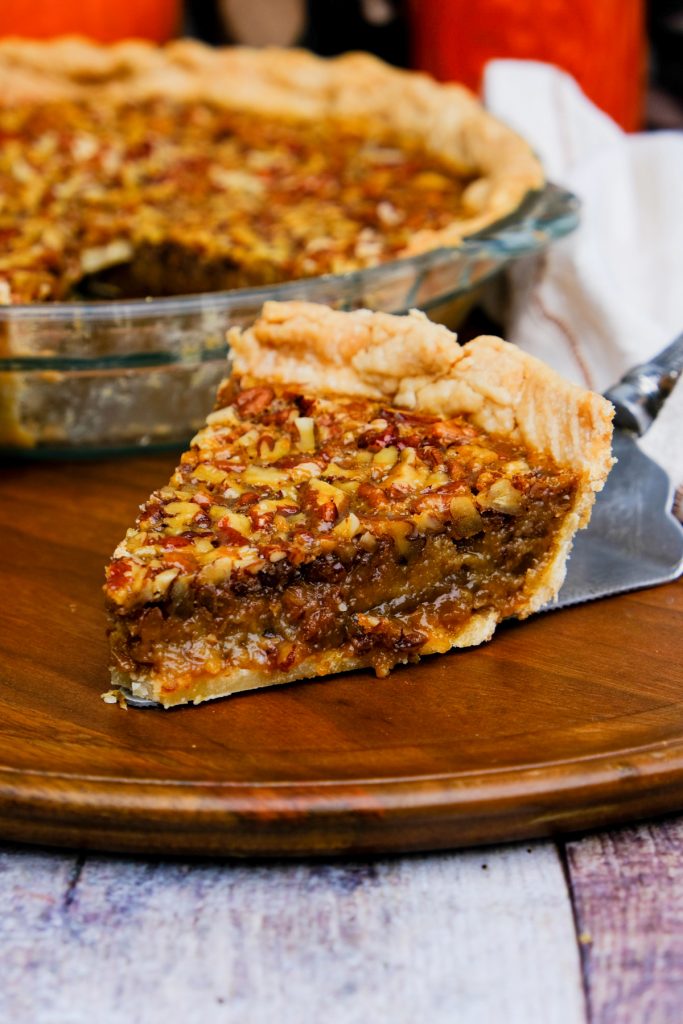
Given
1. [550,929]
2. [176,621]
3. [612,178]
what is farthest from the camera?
[612,178]

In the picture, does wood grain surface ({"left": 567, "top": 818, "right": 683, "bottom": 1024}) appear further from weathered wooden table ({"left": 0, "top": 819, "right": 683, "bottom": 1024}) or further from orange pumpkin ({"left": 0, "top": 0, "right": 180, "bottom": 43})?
orange pumpkin ({"left": 0, "top": 0, "right": 180, "bottom": 43})

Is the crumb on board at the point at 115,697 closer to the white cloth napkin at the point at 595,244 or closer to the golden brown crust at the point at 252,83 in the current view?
the white cloth napkin at the point at 595,244

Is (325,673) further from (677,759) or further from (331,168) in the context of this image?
(331,168)

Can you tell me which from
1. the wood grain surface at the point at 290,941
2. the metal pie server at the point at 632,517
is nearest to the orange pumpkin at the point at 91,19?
the metal pie server at the point at 632,517

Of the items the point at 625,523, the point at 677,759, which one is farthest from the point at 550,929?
the point at 625,523

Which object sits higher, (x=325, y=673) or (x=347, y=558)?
(x=347, y=558)

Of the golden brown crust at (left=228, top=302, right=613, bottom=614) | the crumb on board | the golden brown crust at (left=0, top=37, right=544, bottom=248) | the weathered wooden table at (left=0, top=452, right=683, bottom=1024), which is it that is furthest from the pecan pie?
the weathered wooden table at (left=0, top=452, right=683, bottom=1024)
